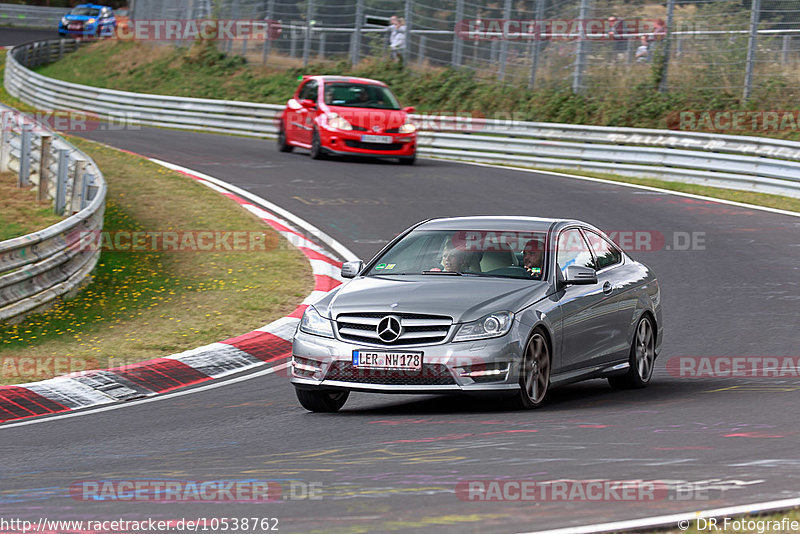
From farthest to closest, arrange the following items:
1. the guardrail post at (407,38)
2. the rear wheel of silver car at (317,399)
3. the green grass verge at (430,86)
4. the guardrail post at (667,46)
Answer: the guardrail post at (407,38) < the green grass verge at (430,86) < the guardrail post at (667,46) < the rear wheel of silver car at (317,399)

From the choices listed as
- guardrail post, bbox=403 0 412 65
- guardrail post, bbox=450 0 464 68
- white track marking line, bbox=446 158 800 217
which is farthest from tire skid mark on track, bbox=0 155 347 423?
guardrail post, bbox=403 0 412 65

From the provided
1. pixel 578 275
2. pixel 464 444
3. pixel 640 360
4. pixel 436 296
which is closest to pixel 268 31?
pixel 640 360

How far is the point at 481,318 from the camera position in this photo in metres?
8.41

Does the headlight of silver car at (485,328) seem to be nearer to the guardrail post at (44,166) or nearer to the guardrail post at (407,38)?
the guardrail post at (44,166)

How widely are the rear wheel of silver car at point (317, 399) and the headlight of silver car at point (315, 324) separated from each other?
0.42 m

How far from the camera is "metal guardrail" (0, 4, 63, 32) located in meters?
73.9

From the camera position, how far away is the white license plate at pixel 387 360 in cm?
835

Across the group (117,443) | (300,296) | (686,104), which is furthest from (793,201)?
(117,443)

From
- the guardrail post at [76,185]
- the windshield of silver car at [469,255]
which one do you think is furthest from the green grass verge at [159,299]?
the windshield of silver car at [469,255]

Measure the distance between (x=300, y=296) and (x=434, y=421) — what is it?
5.52 metres

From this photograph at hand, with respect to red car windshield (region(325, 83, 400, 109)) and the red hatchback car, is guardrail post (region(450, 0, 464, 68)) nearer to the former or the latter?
the red hatchback car

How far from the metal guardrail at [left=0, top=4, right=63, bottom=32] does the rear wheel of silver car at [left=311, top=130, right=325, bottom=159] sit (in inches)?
2060

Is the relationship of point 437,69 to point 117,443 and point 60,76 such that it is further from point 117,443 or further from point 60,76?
point 117,443

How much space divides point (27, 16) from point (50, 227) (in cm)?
6581
